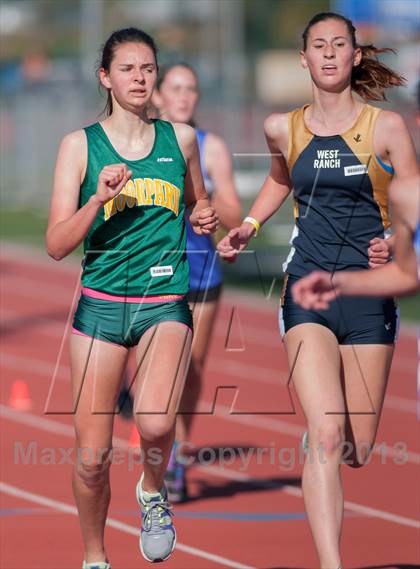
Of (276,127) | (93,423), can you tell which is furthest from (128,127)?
(93,423)

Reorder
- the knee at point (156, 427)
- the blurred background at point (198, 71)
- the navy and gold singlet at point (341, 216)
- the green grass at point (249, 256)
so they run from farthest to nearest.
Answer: the blurred background at point (198, 71)
the green grass at point (249, 256)
the navy and gold singlet at point (341, 216)
the knee at point (156, 427)

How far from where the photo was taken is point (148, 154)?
576cm

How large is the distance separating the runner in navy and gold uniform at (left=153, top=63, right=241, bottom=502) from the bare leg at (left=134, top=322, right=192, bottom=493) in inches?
80.5

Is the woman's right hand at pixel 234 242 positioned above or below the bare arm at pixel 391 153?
below

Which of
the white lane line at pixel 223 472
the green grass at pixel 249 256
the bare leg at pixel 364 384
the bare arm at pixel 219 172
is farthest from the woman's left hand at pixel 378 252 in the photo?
the green grass at pixel 249 256

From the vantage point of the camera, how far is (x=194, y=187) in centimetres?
610

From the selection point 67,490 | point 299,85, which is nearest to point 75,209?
point 67,490

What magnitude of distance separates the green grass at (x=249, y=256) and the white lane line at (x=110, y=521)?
11.3ft

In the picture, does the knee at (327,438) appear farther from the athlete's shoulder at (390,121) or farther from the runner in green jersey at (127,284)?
the athlete's shoulder at (390,121)

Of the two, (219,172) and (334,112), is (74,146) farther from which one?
(219,172)

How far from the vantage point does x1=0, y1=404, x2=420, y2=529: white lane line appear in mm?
7586

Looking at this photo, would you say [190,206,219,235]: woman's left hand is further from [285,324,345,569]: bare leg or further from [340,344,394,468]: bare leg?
[340,344,394,468]: bare leg

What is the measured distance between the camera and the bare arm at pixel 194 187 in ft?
19.3

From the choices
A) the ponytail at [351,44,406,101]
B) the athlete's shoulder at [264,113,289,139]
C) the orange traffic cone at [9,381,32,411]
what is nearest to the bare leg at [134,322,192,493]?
the athlete's shoulder at [264,113,289,139]
